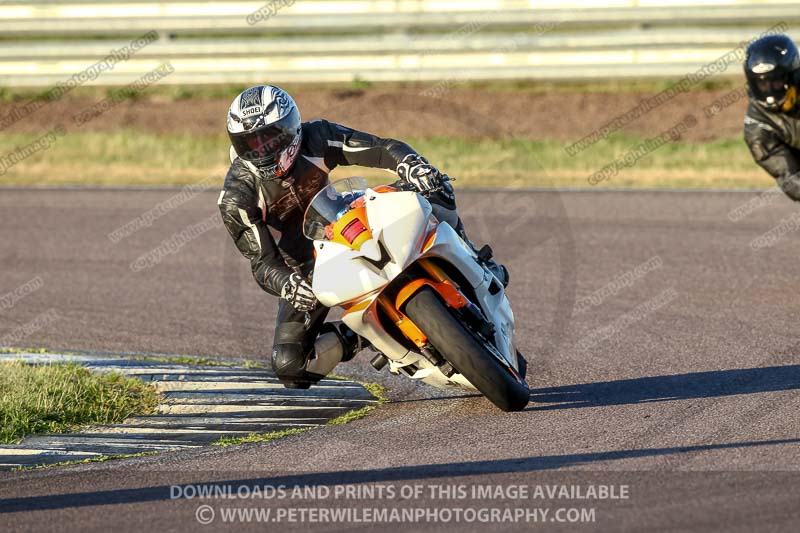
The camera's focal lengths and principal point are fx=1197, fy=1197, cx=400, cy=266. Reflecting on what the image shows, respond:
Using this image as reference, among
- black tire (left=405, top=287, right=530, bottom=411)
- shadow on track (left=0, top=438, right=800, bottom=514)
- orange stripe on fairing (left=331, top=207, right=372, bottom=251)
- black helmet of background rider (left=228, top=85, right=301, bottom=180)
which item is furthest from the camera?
black helmet of background rider (left=228, top=85, right=301, bottom=180)

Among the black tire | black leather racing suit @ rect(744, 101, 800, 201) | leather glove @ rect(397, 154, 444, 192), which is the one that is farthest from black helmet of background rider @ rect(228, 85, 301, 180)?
black leather racing suit @ rect(744, 101, 800, 201)

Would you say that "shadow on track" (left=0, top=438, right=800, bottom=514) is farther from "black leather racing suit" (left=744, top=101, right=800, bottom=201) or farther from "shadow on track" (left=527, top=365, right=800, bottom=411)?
"black leather racing suit" (left=744, top=101, right=800, bottom=201)

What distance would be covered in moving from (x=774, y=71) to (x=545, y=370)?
10.3 feet

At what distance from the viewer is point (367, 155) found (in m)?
6.96

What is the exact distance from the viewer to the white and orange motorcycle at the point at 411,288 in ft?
19.5

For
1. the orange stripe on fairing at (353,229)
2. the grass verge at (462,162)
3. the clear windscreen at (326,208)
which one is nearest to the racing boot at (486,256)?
the clear windscreen at (326,208)

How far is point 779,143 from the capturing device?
9.52 m

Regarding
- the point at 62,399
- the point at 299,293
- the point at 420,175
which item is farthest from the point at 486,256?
the point at 62,399

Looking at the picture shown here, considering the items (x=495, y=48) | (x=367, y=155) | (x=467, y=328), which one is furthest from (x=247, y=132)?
(x=495, y=48)

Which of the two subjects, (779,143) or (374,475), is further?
(779,143)

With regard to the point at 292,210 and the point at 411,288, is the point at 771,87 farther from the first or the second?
the point at 411,288

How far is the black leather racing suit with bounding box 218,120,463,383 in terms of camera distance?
21.9 ft
